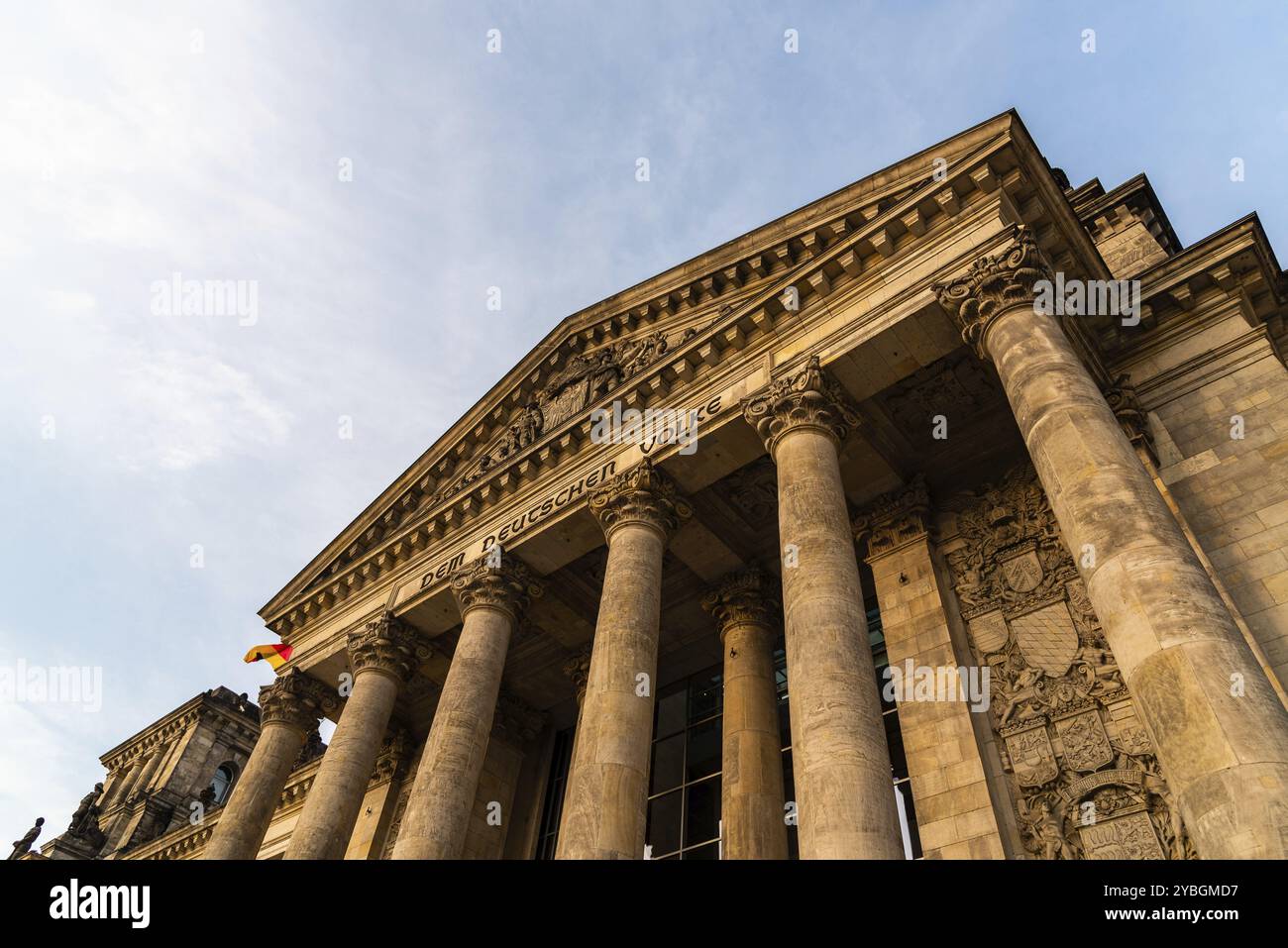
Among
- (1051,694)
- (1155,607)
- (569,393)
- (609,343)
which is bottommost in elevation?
(1155,607)

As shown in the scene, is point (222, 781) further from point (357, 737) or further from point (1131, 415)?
point (1131, 415)

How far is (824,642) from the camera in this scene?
34.1 ft

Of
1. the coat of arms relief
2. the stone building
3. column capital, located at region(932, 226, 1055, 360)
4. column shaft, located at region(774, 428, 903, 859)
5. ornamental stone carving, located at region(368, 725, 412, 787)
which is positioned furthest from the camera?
ornamental stone carving, located at region(368, 725, 412, 787)

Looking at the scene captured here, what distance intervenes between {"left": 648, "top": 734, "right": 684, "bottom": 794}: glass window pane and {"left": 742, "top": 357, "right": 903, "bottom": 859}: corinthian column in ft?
25.0

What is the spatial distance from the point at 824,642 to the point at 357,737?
11.1m

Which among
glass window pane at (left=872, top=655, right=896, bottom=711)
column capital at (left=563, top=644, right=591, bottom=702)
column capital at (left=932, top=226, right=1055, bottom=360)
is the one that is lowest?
glass window pane at (left=872, top=655, right=896, bottom=711)

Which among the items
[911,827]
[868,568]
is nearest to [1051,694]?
[911,827]

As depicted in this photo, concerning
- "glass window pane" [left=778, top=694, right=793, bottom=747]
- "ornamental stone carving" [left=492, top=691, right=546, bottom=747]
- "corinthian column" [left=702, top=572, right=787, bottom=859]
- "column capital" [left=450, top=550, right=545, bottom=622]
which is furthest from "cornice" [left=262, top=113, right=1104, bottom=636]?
"glass window pane" [left=778, top=694, right=793, bottom=747]

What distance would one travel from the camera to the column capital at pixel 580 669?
757 inches

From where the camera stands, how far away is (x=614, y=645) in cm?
1312

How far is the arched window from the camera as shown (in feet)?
139

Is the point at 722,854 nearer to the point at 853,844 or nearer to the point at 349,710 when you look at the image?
the point at 853,844

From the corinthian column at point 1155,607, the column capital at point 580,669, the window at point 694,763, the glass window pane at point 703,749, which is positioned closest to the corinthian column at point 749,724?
the window at point 694,763

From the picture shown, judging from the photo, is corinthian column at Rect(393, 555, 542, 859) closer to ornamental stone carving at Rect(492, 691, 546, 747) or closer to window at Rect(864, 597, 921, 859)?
ornamental stone carving at Rect(492, 691, 546, 747)
